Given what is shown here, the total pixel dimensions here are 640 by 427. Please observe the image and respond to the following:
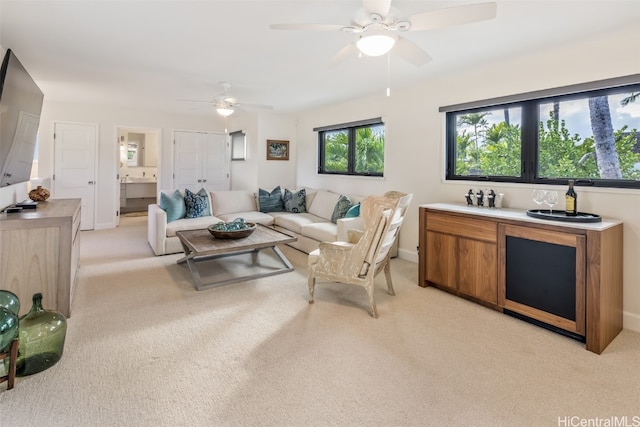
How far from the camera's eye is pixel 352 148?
5.57 m

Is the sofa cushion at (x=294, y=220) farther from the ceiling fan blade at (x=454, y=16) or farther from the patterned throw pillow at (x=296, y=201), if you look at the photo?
the ceiling fan blade at (x=454, y=16)

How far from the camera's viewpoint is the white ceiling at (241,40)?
229cm

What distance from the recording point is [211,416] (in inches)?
64.2

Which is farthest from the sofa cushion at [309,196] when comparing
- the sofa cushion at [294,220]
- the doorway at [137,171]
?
the doorway at [137,171]

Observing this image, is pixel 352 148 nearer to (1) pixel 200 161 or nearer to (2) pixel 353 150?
(2) pixel 353 150

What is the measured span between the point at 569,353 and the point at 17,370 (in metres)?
3.36

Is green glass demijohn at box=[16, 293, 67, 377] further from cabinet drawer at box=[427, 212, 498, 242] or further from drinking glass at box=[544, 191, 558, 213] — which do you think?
drinking glass at box=[544, 191, 558, 213]

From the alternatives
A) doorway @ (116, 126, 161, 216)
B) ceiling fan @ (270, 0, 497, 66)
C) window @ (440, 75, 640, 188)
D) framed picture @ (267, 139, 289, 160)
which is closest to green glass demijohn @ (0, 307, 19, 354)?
ceiling fan @ (270, 0, 497, 66)

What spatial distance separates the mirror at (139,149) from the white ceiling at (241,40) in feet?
13.9

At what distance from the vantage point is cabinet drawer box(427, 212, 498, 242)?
9.51 feet

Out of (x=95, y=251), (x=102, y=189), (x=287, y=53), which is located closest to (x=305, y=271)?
(x=287, y=53)

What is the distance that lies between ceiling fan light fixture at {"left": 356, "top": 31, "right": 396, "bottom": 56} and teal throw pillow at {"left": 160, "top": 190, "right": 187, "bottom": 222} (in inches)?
144

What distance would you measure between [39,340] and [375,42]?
266 cm

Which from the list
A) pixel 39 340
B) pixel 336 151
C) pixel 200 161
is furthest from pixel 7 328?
pixel 200 161
